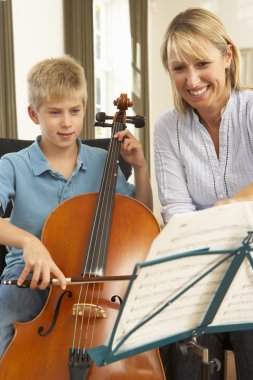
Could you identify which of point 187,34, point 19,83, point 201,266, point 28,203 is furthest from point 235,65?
point 19,83

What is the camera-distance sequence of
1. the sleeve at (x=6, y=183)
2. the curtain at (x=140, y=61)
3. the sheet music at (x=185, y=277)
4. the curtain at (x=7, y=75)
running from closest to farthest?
the sheet music at (x=185, y=277)
the sleeve at (x=6, y=183)
the curtain at (x=7, y=75)
the curtain at (x=140, y=61)

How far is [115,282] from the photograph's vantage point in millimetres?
1143

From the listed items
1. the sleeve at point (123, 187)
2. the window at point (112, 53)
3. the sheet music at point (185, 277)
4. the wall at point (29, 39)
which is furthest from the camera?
the window at point (112, 53)

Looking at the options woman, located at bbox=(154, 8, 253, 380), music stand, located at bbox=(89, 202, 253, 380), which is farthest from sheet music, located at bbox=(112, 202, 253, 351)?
woman, located at bbox=(154, 8, 253, 380)

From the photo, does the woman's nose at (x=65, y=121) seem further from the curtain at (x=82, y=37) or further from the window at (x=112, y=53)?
the window at (x=112, y=53)

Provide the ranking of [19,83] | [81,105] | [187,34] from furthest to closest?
[19,83] < [81,105] < [187,34]

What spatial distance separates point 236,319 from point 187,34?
843 millimetres

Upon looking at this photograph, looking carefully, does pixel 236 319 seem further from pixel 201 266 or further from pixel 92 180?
pixel 92 180

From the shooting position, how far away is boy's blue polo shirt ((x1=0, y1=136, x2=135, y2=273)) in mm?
1384

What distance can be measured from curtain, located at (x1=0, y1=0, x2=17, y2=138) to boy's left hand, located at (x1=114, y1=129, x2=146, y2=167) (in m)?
1.98

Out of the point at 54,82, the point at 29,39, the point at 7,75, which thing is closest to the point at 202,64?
the point at 54,82

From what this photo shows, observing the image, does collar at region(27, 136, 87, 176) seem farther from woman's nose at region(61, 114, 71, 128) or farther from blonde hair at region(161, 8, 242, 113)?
blonde hair at region(161, 8, 242, 113)

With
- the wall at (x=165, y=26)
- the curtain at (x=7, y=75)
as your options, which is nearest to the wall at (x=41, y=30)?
the wall at (x=165, y=26)

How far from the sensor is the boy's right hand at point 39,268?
1044mm
